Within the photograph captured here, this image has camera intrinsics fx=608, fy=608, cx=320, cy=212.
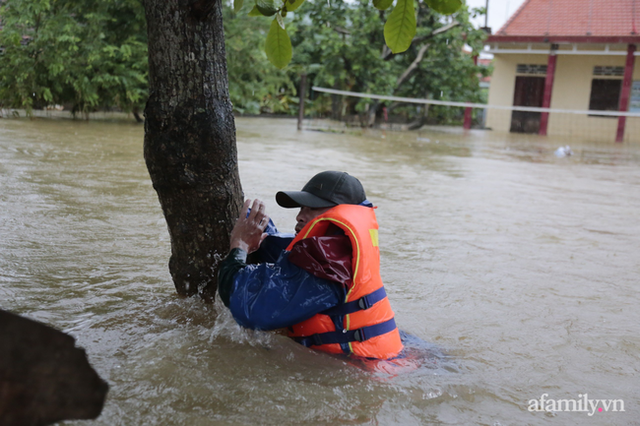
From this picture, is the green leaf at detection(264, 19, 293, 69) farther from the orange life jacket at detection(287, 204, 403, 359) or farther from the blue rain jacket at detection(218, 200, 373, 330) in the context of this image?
the blue rain jacket at detection(218, 200, 373, 330)

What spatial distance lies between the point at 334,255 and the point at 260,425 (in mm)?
766

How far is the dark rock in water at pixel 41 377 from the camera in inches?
46.8

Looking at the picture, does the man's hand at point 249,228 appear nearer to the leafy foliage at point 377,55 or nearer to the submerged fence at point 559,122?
the leafy foliage at point 377,55

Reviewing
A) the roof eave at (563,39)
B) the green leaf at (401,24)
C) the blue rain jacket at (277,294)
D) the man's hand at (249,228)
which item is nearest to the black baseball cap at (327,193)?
the man's hand at (249,228)

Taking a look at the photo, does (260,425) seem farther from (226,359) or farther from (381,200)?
(381,200)

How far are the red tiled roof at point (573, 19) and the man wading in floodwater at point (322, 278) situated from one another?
2057cm

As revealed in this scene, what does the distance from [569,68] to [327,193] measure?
74.7ft

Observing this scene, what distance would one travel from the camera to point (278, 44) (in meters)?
2.36

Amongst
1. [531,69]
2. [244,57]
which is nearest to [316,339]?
[244,57]

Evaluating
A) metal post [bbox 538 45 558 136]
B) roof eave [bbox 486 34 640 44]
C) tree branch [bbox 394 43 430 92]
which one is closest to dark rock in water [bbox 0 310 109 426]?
tree branch [bbox 394 43 430 92]

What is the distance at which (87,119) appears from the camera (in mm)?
16266

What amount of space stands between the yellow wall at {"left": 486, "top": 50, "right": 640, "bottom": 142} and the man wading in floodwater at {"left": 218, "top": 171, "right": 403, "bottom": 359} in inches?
838

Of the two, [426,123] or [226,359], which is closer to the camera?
[226,359]

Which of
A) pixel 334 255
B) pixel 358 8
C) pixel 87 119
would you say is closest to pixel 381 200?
pixel 334 255
